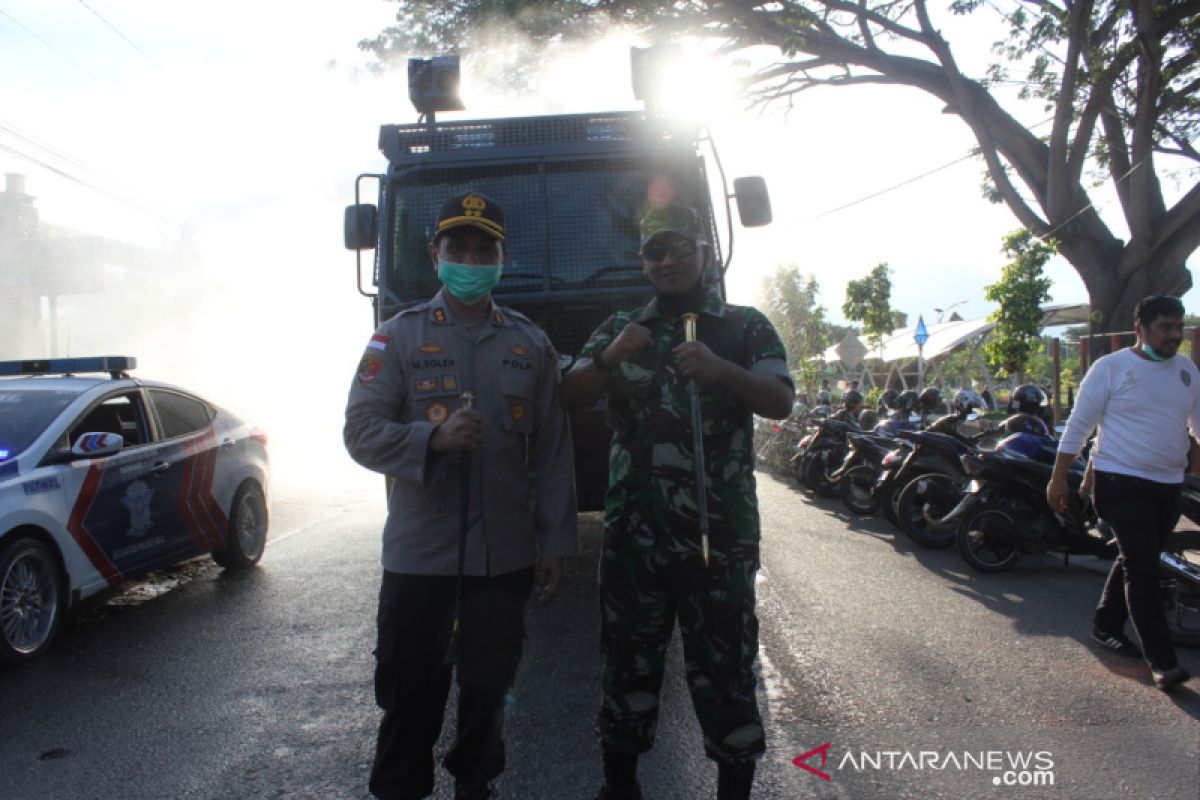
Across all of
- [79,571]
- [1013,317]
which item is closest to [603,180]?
[79,571]

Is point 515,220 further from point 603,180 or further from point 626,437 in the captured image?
point 626,437

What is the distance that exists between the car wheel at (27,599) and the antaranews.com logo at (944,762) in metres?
3.93

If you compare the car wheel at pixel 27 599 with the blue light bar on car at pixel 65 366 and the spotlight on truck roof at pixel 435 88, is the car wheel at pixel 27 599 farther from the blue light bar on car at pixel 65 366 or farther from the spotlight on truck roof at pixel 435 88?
the spotlight on truck roof at pixel 435 88

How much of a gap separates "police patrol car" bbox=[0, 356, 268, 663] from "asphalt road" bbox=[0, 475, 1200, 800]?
0.35 meters

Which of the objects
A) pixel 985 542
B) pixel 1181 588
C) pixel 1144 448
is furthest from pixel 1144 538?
pixel 985 542

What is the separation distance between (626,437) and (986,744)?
2070 millimetres

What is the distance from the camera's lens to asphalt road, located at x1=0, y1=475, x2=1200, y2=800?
3217 mm

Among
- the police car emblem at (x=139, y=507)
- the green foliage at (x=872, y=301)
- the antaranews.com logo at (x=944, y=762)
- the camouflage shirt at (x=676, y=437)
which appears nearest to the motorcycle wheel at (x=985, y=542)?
the antaranews.com logo at (x=944, y=762)

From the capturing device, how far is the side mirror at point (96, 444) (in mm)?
5031

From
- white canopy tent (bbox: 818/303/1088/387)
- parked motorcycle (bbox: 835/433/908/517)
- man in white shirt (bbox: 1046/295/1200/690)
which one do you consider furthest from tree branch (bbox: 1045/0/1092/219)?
man in white shirt (bbox: 1046/295/1200/690)

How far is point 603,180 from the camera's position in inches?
231

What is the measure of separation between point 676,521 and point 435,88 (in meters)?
5.00

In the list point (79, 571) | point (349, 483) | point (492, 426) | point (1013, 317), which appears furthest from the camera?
point (1013, 317)

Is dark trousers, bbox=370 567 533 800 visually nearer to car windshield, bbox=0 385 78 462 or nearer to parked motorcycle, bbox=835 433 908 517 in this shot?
car windshield, bbox=0 385 78 462
